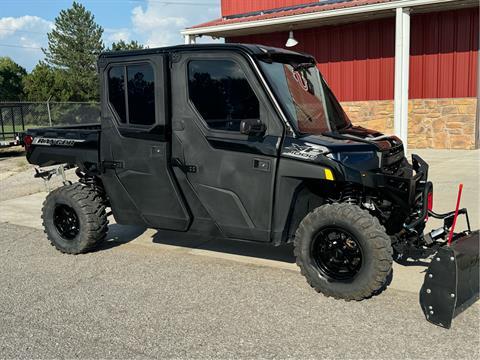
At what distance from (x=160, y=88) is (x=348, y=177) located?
2029mm

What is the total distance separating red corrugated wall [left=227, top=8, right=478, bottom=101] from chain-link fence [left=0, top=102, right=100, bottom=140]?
30.6 feet

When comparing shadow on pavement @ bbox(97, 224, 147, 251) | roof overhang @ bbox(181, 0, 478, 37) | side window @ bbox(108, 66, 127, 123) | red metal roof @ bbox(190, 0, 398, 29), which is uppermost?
red metal roof @ bbox(190, 0, 398, 29)

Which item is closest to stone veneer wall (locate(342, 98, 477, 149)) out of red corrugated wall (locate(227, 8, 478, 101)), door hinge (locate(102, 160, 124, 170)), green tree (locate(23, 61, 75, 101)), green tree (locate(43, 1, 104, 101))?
red corrugated wall (locate(227, 8, 478, 101))

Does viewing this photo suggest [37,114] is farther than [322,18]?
Yes

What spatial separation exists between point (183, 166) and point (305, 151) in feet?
4.18

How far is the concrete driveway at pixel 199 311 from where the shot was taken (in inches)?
136

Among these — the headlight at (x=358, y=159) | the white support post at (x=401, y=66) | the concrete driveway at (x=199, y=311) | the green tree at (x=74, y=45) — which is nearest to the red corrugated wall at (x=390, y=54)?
the white support post at (x=401, y=66)

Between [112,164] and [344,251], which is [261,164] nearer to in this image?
[344,251]

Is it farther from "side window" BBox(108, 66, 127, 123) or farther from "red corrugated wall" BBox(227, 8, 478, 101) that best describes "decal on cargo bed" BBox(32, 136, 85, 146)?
"red corrugated wall" BBox(227, 8, 478, 101)

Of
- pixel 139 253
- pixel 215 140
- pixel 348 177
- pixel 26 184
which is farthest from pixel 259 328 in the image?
pixel 26 184

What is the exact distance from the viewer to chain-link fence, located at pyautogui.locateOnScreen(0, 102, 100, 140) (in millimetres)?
20156

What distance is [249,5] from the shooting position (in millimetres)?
16203

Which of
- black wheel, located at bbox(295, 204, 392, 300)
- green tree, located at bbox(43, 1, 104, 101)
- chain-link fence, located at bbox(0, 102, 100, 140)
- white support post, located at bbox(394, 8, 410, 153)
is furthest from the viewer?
green tree, located at bbox(43, 1, 104, 101)

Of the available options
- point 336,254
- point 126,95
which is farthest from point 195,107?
point 336,254
